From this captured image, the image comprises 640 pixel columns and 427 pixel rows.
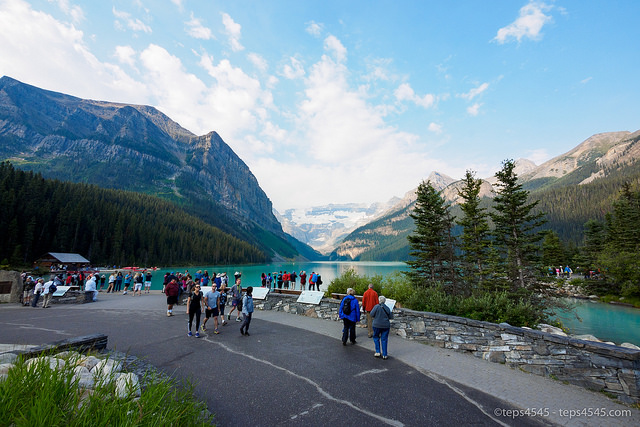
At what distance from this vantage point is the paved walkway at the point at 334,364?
→ 5.36 meters

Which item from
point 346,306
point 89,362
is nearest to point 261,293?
point 346,306

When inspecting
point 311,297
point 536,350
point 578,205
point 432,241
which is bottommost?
point 536,350

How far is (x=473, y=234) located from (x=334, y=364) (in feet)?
62.1

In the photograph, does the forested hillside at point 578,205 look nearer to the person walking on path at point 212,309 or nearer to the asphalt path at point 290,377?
the asphalt path at point 290,377

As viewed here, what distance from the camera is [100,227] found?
82.2 m

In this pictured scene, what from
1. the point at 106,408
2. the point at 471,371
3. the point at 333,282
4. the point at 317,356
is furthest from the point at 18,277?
the point at 471,371

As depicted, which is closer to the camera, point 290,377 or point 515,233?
point 290,377

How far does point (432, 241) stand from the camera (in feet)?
71.5

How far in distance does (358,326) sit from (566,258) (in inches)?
2640

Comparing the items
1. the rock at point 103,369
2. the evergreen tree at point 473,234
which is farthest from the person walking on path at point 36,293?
the evergreen tree at point 473,234

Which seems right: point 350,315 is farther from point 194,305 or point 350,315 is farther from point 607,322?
point 607,322

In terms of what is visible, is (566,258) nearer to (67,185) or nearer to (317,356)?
(317,356)

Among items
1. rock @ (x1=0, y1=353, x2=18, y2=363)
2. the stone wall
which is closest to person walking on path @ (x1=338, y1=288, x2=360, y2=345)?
the stone wall

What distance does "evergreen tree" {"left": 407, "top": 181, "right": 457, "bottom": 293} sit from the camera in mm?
20906
